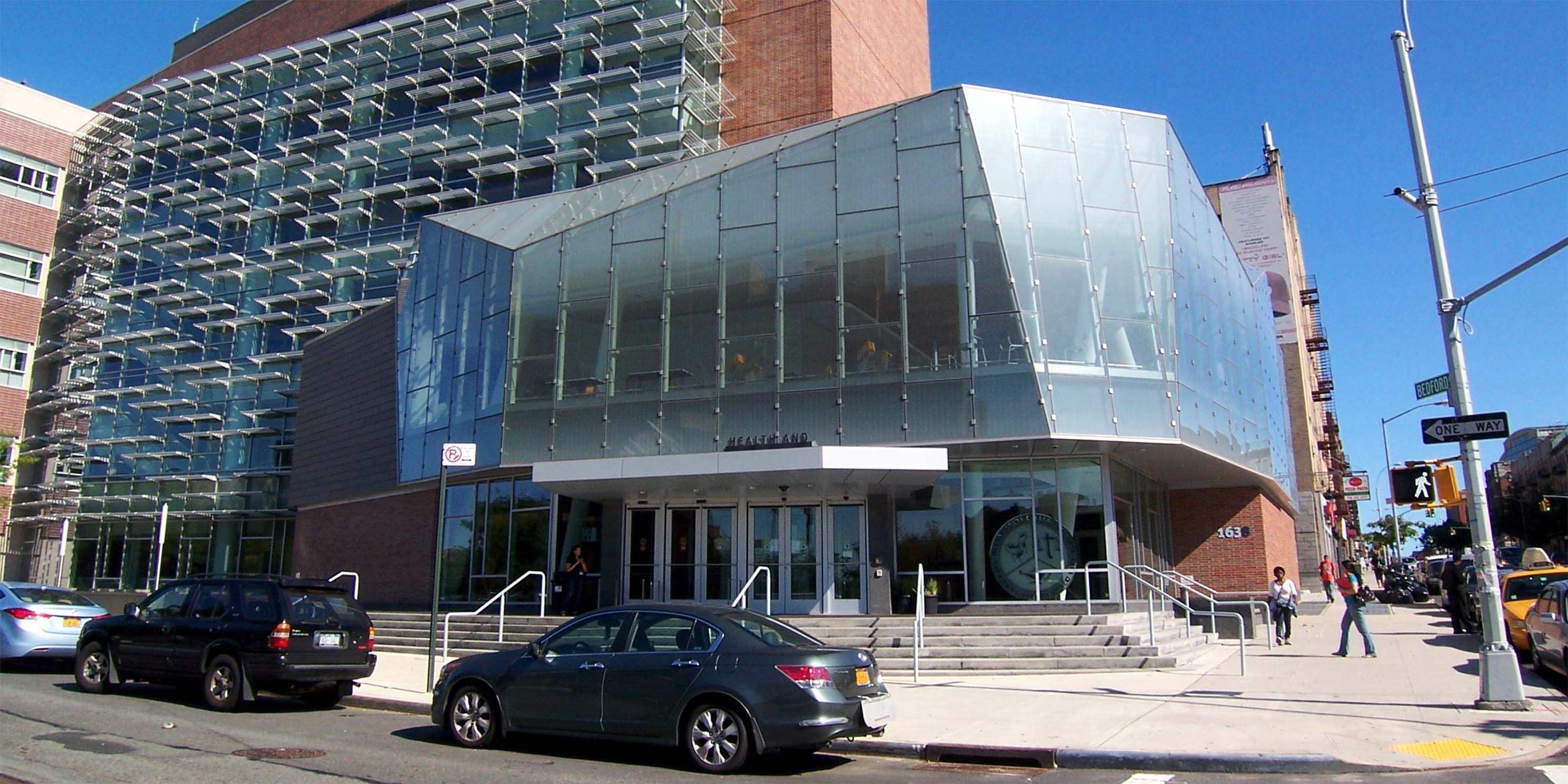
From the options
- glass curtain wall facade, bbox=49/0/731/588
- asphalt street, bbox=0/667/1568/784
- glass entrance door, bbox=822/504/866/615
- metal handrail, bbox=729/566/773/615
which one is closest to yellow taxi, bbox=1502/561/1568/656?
asphalt street, bbox=0/667/1568/784

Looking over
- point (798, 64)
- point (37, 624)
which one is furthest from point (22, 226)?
point (37, 624)

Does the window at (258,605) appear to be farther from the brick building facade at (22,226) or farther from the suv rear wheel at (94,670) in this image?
the brick building facade at (22,226)

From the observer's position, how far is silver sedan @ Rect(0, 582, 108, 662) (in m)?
16.2

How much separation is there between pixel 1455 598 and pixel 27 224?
173 feet

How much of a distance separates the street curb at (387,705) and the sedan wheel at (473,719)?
275 cm

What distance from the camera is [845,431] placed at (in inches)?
786

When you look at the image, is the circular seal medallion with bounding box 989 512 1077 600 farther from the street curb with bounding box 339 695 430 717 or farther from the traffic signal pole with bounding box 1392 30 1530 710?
the street curb with bounding box 339 695 430 717

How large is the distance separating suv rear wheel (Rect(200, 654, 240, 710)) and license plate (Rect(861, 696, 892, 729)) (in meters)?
7.89

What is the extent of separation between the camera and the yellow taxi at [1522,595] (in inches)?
687

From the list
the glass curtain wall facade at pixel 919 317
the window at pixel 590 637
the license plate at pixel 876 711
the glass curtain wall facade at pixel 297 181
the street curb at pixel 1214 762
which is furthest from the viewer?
the glass curtain wall facade at pixel 297 181

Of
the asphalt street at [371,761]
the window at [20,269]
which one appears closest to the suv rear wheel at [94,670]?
the asphalt street at [371,761]

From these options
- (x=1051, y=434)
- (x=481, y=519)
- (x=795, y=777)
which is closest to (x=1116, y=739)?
(x=795, y=777)

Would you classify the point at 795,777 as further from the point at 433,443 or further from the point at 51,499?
the point at 51,499

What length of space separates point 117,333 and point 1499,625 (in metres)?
47.4
